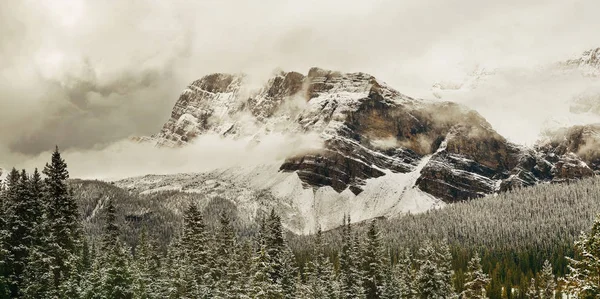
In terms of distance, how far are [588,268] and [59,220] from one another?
3704 centimetres

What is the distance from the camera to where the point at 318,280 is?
74938 mm

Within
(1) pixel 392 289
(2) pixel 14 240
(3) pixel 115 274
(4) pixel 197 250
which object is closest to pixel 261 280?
(3) pixel 115 274

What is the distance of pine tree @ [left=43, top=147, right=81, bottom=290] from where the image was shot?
46781 mm

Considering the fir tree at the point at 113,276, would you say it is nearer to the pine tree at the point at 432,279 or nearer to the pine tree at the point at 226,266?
the pine tree at the point at 226,266

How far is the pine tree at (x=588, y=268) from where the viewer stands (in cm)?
2772

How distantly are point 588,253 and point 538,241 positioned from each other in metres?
175

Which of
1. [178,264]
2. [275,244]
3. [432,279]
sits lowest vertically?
[432,279]

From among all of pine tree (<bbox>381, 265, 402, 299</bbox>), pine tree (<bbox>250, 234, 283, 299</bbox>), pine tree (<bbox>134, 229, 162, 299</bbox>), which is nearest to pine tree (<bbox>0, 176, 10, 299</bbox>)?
pine tree (<bbox>134, 229, 162, 299</bbox>)

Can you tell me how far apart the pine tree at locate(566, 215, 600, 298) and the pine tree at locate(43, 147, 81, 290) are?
35502mm

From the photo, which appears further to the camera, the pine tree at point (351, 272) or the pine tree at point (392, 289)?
the pine tree at point (351, 272)

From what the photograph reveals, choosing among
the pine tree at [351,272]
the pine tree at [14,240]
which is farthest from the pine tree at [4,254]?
the pine tree at [351,272]

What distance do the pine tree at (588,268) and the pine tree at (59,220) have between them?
35.5m

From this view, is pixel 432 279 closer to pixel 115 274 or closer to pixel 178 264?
pixel 178 264

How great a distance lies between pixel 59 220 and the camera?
154 ft
